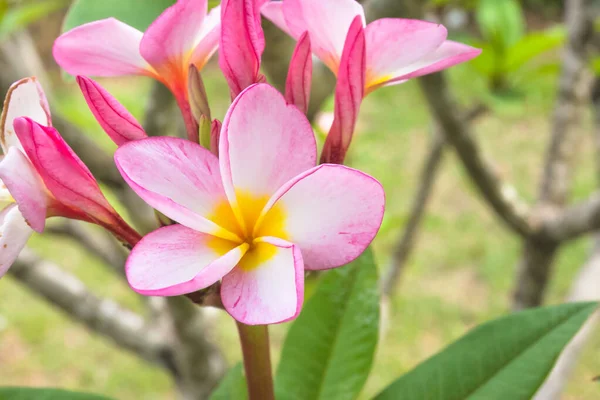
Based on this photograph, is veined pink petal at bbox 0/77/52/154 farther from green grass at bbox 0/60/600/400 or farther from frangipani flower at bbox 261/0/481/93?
green grass at bbox 0/60/600/400

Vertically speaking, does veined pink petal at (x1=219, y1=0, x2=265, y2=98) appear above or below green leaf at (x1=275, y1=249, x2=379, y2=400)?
above

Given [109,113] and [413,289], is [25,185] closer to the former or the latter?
[109,113]

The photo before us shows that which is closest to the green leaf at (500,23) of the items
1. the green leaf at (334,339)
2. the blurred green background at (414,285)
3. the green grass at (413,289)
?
the blurred green background at (414,285)

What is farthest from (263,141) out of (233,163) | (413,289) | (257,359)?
(413,289)

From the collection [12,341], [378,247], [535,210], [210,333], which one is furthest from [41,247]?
[535,210]

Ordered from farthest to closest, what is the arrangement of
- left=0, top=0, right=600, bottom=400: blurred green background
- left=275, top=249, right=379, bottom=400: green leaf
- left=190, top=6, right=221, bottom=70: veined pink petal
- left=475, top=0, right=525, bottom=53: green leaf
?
left=0, top=0, right=600, bottom=400: blurred green background, left=475, top=0, right=525, bottom=53: green leaf, left=275, top=249, right=379, bottom=400: green leaf, left=190, top=6, right=221, bottom=70: veined pink petal

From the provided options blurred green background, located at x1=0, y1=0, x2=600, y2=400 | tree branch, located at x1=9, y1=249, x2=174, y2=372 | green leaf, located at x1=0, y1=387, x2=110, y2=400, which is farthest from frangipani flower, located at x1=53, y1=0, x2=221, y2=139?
blurred green background, located at x1=0, y1=0, x2=600, y2=400
